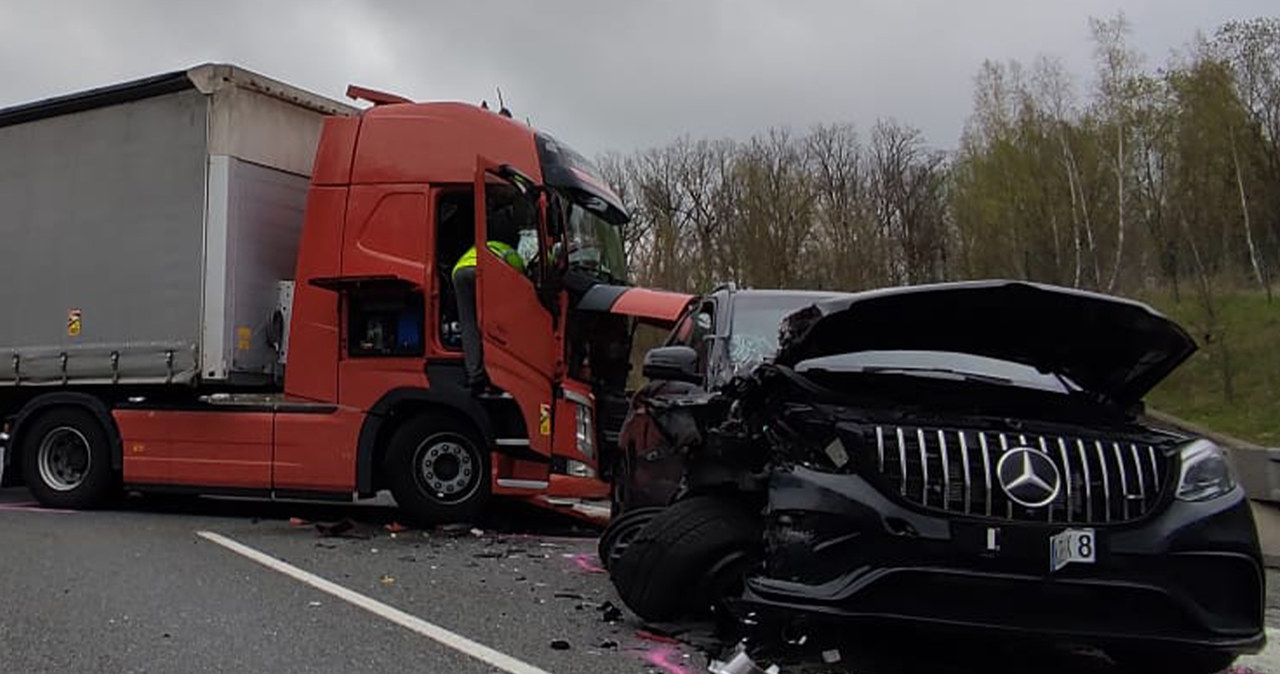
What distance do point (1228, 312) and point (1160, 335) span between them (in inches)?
1154

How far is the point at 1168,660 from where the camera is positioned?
14.5ft

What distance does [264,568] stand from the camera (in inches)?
279

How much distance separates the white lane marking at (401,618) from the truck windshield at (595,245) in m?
3.31

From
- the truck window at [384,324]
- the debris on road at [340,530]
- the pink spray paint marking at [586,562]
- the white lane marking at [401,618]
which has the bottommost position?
the pink spray paint marking at [586,562]

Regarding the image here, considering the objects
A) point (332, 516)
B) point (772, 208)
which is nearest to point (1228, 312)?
point (772, 208)

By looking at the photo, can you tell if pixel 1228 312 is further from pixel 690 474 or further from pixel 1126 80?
pixel 690 474

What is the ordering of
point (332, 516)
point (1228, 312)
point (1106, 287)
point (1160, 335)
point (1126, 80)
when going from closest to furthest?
1. point (1160, 335)
2. point (332, 516)
3. point (1228, 312)
4. point (1106, 287)
5. point (1126, 80)

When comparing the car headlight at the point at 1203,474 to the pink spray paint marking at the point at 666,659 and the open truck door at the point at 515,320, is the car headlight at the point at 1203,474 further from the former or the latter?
the open truck door at the point at 515,320

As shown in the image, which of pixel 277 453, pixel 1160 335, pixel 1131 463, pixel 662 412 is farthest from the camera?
pixel 277 453

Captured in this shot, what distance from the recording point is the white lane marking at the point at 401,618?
15.4 feet

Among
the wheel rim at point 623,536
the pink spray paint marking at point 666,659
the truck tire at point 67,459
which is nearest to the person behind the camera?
the pink spray paint marking at point 666,659

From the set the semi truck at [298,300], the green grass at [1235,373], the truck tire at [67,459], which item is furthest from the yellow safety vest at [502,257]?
the green grass at [1235,373]

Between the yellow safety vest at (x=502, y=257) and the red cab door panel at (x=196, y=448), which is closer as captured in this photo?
the yellow safety vest at (x=502, y=257)

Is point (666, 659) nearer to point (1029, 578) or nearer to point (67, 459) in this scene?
point (1029, 578)
